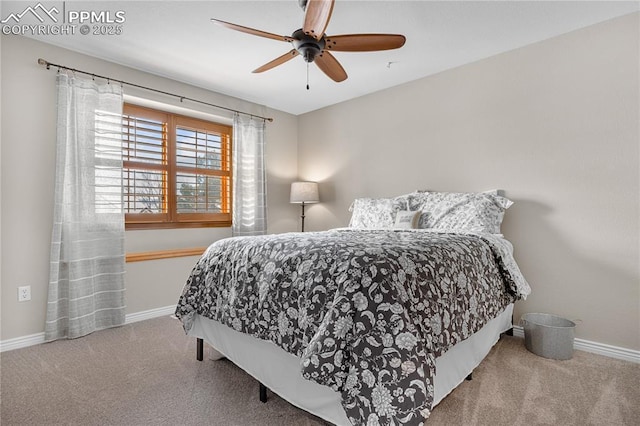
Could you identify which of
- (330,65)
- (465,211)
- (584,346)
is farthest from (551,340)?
(330,65)

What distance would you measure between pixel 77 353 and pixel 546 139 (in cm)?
386

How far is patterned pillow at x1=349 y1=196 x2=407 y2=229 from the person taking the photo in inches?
120

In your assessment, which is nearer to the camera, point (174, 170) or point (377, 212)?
point (377, 212)

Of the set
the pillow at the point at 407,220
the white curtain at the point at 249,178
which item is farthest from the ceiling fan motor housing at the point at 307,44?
the white curtain at the point at 249,178

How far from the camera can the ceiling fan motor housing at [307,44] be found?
1.86 meters

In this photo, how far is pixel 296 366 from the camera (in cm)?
148

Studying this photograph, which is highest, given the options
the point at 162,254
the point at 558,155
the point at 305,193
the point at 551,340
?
the point at 558,155

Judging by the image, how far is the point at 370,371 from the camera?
1.11m

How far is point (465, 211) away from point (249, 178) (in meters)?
2.45

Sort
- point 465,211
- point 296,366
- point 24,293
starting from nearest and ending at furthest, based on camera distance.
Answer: point 296,366
point 24,293
point 465,211

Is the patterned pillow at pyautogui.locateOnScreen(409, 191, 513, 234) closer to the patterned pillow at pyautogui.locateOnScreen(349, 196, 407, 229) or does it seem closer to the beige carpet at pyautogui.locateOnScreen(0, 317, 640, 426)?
the patterned pillow at pyautogui.locateOnScreen(349, 196, 407, 229)

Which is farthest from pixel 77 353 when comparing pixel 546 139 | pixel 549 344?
pixel 546 139

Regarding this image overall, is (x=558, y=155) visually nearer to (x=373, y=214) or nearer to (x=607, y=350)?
(x=607, y=350)

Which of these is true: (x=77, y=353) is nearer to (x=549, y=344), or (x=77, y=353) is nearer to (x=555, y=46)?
(x=549, y=344)
